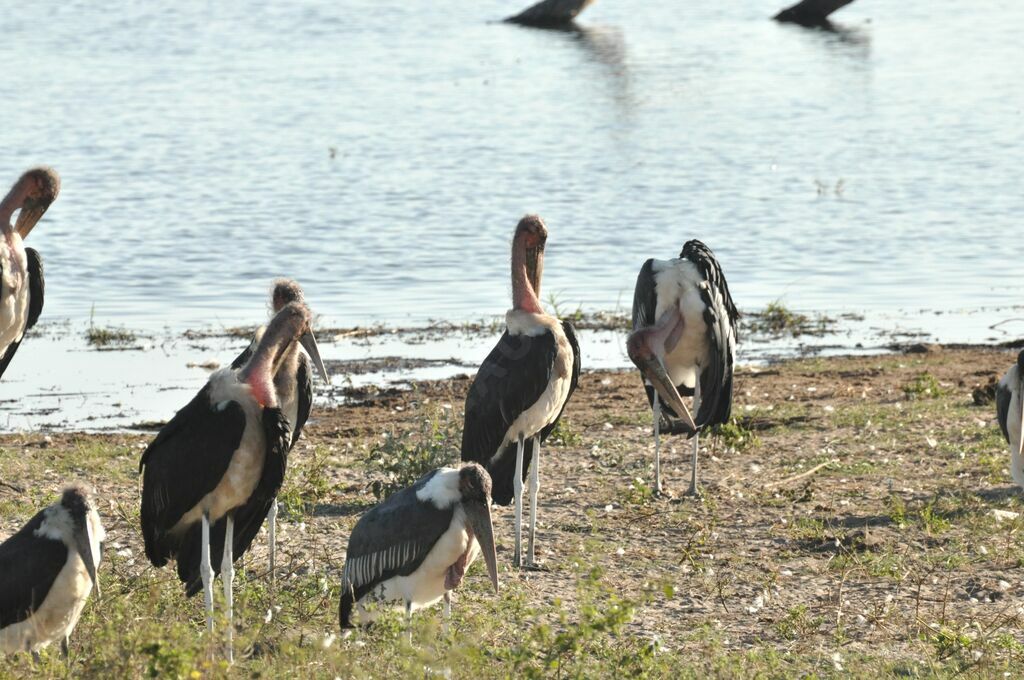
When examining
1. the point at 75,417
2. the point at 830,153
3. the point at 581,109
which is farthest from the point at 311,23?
the point at 75,417

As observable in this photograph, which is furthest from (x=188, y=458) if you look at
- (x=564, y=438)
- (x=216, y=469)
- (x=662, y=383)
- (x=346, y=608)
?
(x=564, y=438)

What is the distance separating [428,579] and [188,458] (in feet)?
3.13

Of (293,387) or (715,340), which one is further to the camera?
(715,340)

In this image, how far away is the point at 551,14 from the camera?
1444 inches

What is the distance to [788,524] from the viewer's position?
7742 millimetres

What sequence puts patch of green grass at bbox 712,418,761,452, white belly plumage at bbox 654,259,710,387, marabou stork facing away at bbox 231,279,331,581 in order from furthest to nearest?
patch of green grass at bbox 712,418,761,452
white belly plumage at bbox 654,259,710,387
marabou stork facing away at bbox 231,279,331,581

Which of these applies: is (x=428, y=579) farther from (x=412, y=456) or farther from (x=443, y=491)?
(x=412, y=456)

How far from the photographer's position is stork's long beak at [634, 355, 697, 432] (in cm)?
815

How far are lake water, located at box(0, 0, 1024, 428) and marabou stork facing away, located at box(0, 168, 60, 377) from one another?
286 centimetres

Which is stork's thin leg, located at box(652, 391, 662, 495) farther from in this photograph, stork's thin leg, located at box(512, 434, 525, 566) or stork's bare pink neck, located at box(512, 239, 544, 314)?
stork's thin leg, located at box(512, 434, 525, 566)

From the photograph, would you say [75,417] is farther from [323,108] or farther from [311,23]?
[311,23]

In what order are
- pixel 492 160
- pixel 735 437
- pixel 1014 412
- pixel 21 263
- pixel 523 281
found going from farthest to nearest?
pixel 492 160 < pixel 735 437 < pixel 21 263 < pixel 1014 412 < pixel 523 281

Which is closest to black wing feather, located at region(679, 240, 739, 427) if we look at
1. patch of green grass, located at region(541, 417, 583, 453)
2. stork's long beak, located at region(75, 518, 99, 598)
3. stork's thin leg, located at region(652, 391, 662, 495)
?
stork's thin leg, located at region(652, 391, 662, 495)

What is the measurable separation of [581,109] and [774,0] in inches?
798
